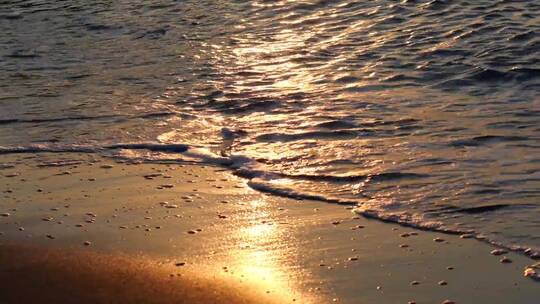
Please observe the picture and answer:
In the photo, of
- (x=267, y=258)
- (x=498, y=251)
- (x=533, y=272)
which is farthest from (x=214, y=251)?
(x=533, y=272)

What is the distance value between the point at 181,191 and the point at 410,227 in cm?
164

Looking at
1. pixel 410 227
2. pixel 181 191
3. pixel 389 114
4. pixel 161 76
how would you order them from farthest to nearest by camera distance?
pixel 161 76, pixel 389 114, pixel 181 191, pixel 410 227

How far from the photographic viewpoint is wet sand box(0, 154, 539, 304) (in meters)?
4.79

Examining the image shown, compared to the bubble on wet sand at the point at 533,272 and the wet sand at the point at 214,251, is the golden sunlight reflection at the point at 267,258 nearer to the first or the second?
the wet sand at the point at 214,251

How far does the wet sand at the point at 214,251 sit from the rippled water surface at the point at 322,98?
13.5 inches

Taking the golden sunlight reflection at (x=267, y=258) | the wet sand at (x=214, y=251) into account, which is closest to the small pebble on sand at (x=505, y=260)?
the wet sand at (x=214, y=251)

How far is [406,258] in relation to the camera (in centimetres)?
520

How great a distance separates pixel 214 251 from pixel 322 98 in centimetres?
383

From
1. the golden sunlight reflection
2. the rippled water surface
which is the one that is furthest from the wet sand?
the rippled water surface

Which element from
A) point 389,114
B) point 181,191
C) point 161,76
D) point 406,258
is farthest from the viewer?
point 161,76

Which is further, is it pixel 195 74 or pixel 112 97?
pixel 195 74

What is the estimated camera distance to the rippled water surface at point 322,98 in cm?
650

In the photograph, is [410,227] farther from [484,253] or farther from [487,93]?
[487,93]

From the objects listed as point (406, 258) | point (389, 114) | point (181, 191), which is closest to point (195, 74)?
point (389, 114)
